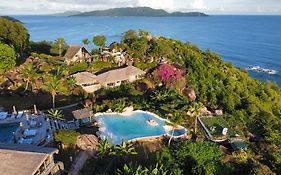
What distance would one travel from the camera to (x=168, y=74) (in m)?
53.5

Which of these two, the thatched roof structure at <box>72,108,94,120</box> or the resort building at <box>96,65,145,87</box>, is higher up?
the resort building at <box>96,65,145,87</box>

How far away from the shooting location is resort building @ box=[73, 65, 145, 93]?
4844 cm

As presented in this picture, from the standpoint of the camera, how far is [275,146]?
37656 millimetres

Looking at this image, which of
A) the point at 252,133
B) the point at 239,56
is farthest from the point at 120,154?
the point at 239,56

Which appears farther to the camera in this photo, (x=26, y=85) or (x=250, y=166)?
(x=26, y=85)

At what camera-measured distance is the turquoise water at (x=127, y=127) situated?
33375mm

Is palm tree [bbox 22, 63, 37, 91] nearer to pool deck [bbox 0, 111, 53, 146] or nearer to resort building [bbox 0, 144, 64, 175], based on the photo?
pool deck [bbox 0, 111, 53, 146]

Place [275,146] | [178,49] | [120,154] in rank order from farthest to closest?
[178,49] < [275,146] < [120,154]

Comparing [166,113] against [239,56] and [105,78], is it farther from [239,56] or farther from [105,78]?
[239,56]

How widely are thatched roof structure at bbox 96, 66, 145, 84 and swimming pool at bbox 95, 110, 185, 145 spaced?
478 inches

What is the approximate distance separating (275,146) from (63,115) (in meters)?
28.0

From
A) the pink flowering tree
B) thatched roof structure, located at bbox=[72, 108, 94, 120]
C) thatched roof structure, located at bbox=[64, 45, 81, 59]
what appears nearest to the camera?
thatched roof structure, located at bbox=[72, 108, 94, 120]

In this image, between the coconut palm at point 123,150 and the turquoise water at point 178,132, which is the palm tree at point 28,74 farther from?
the turquoise water at point 178,132

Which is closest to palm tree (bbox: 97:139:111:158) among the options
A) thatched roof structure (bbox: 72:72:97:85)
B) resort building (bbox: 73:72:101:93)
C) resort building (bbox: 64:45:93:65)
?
resort building (bbox: 73:72:101:93)
